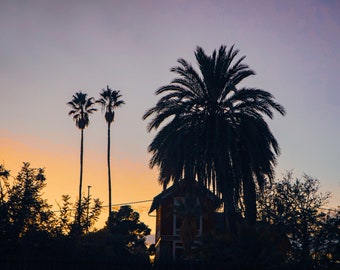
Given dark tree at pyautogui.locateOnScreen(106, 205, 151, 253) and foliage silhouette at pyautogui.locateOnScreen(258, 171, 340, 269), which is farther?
dark tree at pyautogui.locateOnScreen(106, 205, 151, 253)

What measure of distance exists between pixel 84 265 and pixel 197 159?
12.1 metres

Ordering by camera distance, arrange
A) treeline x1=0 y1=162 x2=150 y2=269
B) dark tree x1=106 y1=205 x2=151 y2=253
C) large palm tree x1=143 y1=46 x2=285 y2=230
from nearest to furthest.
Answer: treeline x1=0 y1=162 x2=150 y2=269
large palm tree x1=143 y1=46 x2=285 y2=230
dark tree x1=106 y1=205 x2=151 y2=253

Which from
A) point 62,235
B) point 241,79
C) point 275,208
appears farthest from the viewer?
point 275,208

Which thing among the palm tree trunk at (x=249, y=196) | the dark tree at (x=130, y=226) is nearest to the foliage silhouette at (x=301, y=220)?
the palm tree trunk at (x=249, y=196)

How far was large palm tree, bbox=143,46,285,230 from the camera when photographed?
26.5 meters

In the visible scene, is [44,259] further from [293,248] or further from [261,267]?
[293,248]

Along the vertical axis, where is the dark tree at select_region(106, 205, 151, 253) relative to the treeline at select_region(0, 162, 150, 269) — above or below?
above

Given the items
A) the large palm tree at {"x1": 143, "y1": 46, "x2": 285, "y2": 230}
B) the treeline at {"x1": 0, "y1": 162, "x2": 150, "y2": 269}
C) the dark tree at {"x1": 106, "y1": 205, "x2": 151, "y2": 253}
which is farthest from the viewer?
the dark tree at {"x1": 106, "y1": 205, "x2": 151, "y2": 253}

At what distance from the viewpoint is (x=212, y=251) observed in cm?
2198

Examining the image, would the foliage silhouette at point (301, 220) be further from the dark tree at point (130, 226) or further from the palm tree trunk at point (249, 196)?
the dark tree at point (130, 226)

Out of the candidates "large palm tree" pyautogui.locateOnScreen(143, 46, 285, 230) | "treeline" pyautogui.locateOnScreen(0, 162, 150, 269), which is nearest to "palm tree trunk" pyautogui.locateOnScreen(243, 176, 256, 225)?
"large palm tree" pyautogui.locateOnScreen(143, 46, 285, 230)

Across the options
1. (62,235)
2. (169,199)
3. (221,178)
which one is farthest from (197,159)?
(169,199)

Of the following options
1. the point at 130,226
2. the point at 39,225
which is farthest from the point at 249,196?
the point at 130,226

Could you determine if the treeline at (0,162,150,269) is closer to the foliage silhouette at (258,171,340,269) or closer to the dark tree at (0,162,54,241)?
the dark tree at (0,162,54,241)
